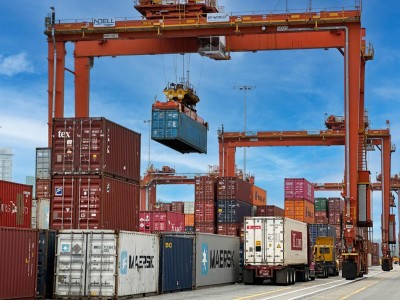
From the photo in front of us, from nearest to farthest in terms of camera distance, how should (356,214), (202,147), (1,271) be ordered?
(1,271)
(356,214)
(202,147)

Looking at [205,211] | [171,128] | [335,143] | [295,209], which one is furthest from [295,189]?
[171,128]

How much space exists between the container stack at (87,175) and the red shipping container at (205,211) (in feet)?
82.9

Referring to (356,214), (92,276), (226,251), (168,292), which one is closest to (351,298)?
(168,292)

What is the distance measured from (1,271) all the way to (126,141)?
877cm

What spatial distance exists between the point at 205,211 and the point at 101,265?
1117 inches

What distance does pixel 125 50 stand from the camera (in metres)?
46.6

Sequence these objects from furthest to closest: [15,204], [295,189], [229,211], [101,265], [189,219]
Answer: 1. [189,219]
2. [295,189]
3. [229,211]
4. [101,265]
5. [15,204]

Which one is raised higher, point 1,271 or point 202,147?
point 202,147

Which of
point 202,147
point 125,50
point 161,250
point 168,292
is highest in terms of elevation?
point 125,50

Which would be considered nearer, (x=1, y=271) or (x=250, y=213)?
(x=1, y=271)

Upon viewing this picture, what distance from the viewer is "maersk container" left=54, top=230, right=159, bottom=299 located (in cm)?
2592

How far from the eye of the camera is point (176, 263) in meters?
32.0

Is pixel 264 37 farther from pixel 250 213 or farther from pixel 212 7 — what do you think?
pixel 250 213

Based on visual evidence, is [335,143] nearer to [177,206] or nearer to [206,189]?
[206,189]
